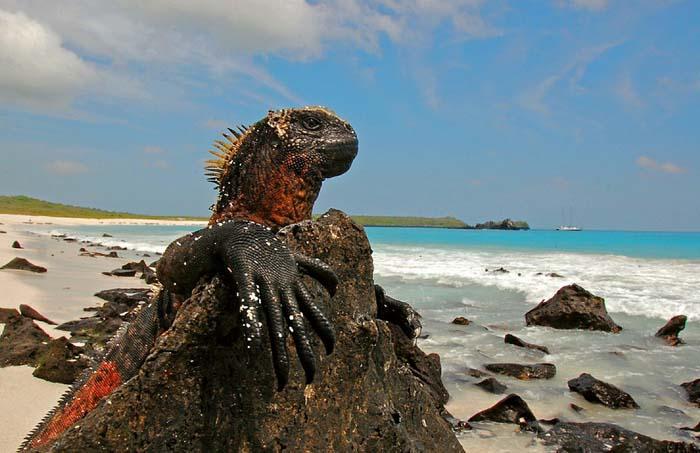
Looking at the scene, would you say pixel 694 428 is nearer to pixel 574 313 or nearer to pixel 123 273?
pixel 574 313

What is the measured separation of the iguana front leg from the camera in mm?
1926

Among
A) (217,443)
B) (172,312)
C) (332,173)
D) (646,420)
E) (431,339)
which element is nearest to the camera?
(217,443)

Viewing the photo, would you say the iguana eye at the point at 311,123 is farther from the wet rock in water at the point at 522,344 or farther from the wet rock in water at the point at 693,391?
the wet rock in water at the point at 522,344

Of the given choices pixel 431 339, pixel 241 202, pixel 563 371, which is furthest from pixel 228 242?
pixel 431 339

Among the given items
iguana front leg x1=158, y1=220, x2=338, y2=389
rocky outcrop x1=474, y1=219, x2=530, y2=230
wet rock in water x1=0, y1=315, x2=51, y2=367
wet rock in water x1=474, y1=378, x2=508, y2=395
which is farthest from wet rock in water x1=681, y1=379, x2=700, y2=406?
rocky outcrop x1=474, y1=219, x2=530, y2=230

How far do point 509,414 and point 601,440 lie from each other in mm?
945

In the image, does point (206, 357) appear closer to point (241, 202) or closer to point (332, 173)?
point (241, 202)

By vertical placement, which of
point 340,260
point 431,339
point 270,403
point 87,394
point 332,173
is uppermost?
point 332,173

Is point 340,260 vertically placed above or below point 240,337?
above

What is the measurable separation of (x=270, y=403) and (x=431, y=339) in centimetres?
782

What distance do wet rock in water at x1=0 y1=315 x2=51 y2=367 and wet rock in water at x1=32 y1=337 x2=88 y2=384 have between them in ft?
0.63

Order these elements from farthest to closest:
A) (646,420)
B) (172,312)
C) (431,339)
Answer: (431,339), (646,420), (172,312)

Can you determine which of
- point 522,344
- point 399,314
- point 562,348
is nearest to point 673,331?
point 562,348

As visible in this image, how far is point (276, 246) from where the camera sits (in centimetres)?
216
